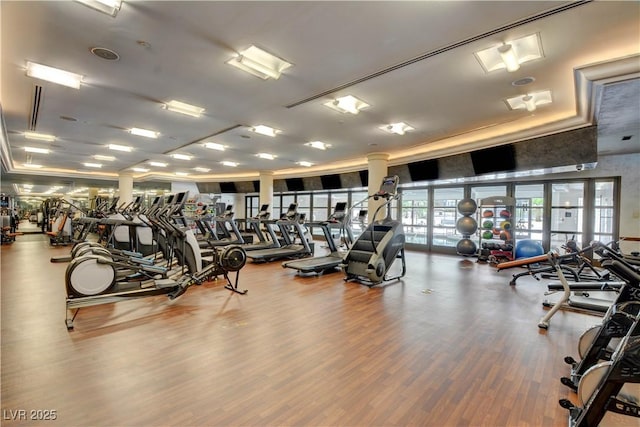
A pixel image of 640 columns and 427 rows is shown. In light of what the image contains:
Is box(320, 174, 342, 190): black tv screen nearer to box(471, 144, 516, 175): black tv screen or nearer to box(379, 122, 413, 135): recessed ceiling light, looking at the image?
box(379, 122, 413, 135): recessed ceiling light

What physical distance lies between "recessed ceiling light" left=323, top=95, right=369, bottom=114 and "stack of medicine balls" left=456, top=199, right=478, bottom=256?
5.48 metres

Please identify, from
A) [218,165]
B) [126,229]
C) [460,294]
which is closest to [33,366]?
[460,294]

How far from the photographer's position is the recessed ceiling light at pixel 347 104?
4.67 meters

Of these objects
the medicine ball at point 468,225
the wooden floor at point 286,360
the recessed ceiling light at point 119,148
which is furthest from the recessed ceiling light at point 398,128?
the recessed ceiling light at point 119,148

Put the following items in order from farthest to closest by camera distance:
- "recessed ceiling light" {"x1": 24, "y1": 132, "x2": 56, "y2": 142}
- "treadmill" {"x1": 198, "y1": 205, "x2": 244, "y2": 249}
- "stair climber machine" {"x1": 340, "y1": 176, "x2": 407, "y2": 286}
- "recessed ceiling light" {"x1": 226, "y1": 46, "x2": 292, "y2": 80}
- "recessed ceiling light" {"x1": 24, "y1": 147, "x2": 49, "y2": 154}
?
"treadmill" {"x1": 198, "y1": 205, "x2": 244, "y2": 249} → "recessed ceiling light" {"x1": 24, "y1": 147, "x2": 49, "y2": 154} → "recessed ceiling light" {"x1": 24, "y1": 132, "x2": 56, "y2": 142} → "stair climber machine" {"x1": 340, "y1": 176, "x2": 407, "y2": 286} → "recessed ceiling light" {"x1": 226, "y1": 46, "x2": 292, "y2": 80}

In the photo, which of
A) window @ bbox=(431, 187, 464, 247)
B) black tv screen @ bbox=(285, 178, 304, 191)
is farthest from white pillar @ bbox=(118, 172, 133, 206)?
window @ bbox=(431, 187, 464, 247)

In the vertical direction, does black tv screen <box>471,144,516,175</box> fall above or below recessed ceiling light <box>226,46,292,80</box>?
below

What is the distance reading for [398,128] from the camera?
6.13 meters

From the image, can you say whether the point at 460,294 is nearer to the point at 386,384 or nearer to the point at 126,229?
the point at 386,384

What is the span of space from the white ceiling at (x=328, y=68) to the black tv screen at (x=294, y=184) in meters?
5.55

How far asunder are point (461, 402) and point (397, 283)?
3599 mm

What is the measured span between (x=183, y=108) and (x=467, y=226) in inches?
314

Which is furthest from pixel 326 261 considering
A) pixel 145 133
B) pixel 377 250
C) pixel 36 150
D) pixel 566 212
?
pixel 36 150

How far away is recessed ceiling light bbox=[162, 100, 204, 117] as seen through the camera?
16.4ft
